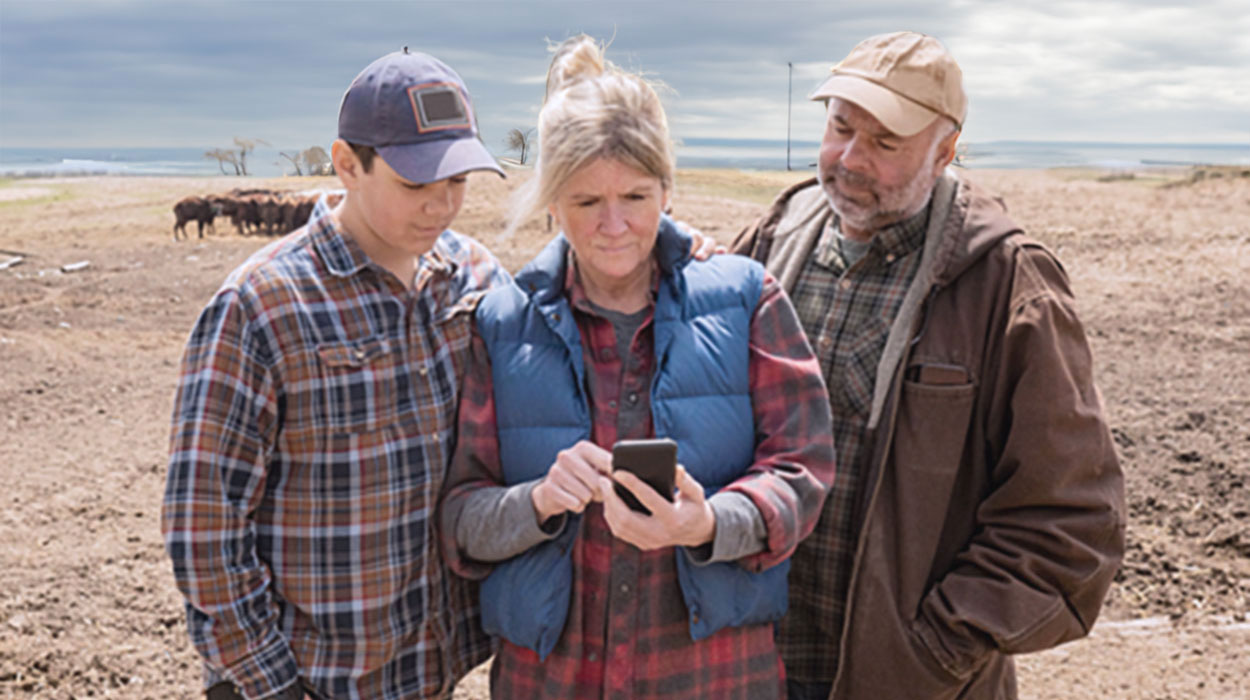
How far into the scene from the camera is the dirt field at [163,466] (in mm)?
4379

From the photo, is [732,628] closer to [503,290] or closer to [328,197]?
[503,290]

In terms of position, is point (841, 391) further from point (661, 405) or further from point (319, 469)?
point (319, 469)

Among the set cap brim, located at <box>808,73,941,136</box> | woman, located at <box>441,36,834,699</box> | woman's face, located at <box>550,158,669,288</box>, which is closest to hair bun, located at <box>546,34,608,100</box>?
woman, located at <box>441,36,834,699</box>

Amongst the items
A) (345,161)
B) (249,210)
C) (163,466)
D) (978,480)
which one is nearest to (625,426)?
(345,161)

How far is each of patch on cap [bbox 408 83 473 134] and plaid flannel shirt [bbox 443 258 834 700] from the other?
1.42 feet

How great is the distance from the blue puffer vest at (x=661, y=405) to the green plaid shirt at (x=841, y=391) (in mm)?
455

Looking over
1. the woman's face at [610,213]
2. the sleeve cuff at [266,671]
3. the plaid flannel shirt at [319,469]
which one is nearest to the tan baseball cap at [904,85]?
the woman's face at [610,213]

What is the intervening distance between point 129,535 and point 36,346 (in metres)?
4.99

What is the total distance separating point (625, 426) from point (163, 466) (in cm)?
562

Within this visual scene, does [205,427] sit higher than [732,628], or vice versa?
[205,427]

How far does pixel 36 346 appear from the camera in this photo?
962 centimetres

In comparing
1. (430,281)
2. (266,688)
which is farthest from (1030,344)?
(266,688)

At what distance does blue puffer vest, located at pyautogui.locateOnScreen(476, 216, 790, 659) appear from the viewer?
210 centimetres

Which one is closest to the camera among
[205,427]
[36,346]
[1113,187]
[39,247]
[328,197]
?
[205,427]
